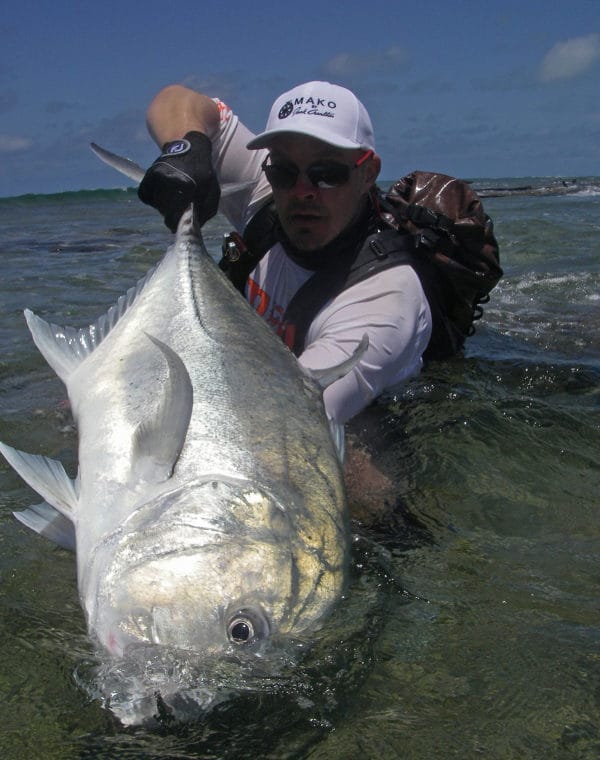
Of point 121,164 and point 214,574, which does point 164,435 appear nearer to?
point 214,574

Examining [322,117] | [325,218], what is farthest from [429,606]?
[322,117]

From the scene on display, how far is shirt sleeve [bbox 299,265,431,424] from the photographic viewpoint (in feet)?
9.09

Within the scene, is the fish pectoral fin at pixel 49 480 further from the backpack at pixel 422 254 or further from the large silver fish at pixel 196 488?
the backpack at pixel 422 254

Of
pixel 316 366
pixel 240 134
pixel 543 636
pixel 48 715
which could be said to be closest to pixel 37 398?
→ pixel 240 134

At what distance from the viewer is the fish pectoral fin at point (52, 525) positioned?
2.04 meters

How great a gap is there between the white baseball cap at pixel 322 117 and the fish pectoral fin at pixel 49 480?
163cm

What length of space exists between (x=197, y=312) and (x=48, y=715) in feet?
3.78

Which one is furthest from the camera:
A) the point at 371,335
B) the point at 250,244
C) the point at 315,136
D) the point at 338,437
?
the point at 250,244

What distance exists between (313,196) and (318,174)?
0.09 metres

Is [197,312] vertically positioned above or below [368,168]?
below

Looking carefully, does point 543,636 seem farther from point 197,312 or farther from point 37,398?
point 37,398

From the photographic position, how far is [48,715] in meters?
1.77

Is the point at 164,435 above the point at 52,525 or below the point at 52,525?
above

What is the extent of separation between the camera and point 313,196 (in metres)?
3.18
